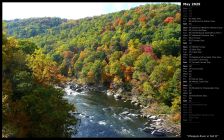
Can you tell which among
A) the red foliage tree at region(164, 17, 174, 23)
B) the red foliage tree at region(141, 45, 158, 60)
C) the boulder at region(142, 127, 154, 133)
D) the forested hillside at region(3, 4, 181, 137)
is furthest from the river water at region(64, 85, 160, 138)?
the red foliage tree at region(164, 17, 174, 23)

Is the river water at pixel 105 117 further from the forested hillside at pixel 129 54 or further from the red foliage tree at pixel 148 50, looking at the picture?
the red foliage tree at pixel 148 50

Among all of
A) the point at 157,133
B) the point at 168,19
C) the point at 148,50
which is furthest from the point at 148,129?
the point at 168,19

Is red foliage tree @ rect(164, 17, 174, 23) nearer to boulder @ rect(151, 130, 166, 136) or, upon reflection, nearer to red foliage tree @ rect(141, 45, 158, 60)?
red foliage tree @ rect(141, 45, 158, 60)

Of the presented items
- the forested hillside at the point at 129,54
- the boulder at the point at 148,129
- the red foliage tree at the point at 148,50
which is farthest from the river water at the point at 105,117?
the red foliage tree at the point at 148,50

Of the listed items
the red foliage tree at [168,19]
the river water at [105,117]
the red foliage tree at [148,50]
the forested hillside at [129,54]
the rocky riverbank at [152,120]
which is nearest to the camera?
the river water at [105,117]

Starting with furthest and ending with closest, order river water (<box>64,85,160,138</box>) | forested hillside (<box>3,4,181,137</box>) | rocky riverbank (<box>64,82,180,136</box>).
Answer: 1. forested hillside (<box>3,4,181,137</box>)
2. rocky riverbank (<box>64,82,180,136</box>)
3. river water (<box>64,85,160,138</box>)

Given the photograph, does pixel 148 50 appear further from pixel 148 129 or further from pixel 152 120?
pixel 148 129
